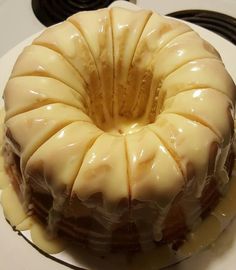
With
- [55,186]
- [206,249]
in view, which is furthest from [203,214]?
[55,186]

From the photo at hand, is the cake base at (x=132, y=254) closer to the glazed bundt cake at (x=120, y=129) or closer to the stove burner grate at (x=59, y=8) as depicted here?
the glazed bundt cake at (x=120, y=129)

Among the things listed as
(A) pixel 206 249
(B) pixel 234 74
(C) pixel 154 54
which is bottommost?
(A) pixel 206 249

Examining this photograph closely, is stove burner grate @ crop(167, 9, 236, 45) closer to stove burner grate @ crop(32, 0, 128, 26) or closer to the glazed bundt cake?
stove burner grate @ crop(32, 0, 128, 26)

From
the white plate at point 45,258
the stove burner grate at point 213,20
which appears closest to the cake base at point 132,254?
the white plate at point 45,258

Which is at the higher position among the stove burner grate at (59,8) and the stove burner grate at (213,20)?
the stove burner grate at (59,8)

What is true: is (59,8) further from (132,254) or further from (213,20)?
(132,254)

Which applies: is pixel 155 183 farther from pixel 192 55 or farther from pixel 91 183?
pixel 192 55

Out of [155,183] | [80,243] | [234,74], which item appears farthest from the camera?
[234,74]
